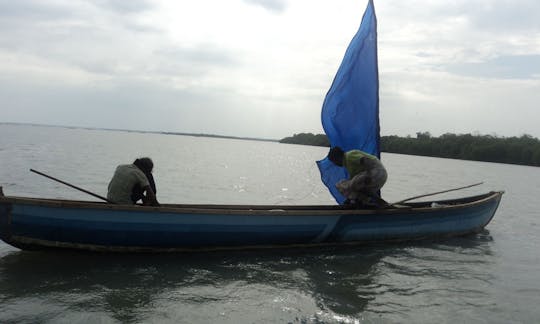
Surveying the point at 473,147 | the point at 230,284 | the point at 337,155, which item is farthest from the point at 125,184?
the point at 473,147

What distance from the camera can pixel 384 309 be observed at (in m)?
6.27

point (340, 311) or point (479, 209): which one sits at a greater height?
point (479, 209)

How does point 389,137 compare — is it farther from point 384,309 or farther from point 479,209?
point 384,309

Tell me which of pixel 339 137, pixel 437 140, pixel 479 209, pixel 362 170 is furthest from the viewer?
pixel 437 140

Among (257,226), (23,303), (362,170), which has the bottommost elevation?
(23,303)

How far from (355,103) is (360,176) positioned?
185 centimetres

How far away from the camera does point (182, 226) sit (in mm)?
7590

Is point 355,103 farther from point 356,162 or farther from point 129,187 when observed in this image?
point 129,187

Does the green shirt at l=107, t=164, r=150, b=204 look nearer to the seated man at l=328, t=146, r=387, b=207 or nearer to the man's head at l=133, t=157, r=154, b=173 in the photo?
the man's head at l=133, t=157, r=154, b=173

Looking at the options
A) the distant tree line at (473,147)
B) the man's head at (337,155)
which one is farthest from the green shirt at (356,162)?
the distant tree line at (473,147)

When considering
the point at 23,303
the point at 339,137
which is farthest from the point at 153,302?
the point at 339,137

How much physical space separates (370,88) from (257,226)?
429 centimetres

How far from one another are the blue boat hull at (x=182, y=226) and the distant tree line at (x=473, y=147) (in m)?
64.8

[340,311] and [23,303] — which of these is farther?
[340,311]
